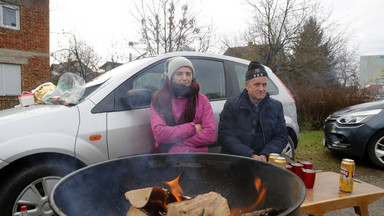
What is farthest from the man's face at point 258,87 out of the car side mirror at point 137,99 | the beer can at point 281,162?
the car side mirror at point 137,99

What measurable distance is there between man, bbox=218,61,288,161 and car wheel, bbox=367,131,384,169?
9.54 feet

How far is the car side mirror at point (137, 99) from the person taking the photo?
243 cm

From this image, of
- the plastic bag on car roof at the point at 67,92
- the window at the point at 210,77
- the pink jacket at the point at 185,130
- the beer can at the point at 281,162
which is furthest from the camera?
the window at the point at 210,77

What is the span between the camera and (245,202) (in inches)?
64.7

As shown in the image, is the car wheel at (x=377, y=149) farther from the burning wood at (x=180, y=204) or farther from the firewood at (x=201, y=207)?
the firewood at (x=201, y=207)

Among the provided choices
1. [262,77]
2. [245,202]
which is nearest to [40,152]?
[245,202]

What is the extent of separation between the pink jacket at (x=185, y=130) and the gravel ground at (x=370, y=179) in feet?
6.11

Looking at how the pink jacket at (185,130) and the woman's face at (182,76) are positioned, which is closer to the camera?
the pink jacket at (185,130)

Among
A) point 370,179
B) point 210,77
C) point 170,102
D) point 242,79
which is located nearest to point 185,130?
point 170,102

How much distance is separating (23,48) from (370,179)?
613 inches

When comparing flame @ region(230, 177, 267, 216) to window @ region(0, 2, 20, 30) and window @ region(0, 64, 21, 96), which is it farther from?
window @ region(0, 2, 20, 30)

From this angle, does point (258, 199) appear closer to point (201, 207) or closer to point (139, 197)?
point (201, 207)

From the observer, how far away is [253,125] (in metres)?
2.62

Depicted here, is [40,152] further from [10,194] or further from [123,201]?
[123,201]
